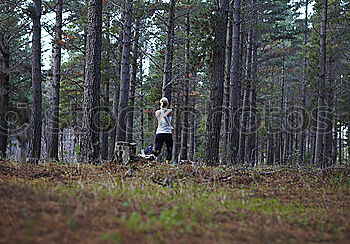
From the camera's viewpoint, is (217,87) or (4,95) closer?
(217,87)

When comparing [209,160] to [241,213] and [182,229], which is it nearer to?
[241,213]

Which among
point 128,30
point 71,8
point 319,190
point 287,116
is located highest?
point 71,8

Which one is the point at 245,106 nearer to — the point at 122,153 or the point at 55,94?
the point at 55,94

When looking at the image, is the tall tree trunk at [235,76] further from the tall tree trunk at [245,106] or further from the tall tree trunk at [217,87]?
the tall tree trunk at [217,87]

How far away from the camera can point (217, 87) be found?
33.3ft

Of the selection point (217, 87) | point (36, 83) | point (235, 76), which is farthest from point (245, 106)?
point (36, 83)

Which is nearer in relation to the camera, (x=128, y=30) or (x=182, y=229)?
(x=182, y=229)

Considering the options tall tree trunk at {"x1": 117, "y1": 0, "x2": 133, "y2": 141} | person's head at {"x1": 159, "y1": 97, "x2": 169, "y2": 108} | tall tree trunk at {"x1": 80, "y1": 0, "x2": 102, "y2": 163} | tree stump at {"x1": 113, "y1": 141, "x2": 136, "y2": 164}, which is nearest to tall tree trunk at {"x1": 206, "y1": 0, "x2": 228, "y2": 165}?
person's head at {"x1": 159, "y1": 97, "x2": 169, "y2": 108}

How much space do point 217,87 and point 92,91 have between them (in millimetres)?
3764

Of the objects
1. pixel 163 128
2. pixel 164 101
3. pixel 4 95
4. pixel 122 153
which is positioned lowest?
pixel 122 153

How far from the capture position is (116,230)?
289 centimetres

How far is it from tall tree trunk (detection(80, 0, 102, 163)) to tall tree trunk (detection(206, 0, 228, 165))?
340 centimetres

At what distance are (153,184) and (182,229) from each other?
2971 millimetres

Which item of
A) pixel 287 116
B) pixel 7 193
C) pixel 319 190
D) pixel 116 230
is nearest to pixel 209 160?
pixel 319 190
